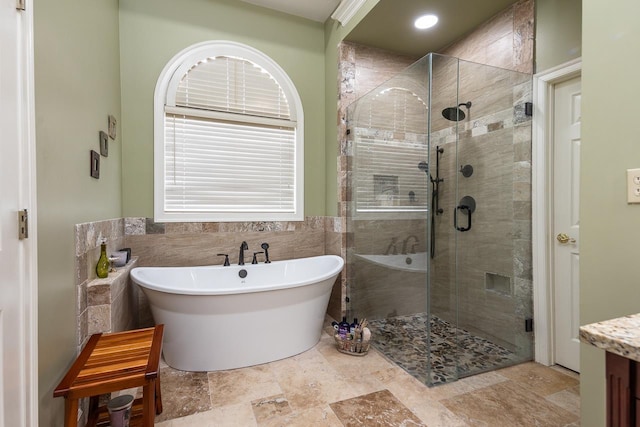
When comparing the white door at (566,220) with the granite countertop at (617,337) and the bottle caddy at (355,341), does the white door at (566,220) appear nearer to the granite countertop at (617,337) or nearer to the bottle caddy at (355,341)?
the bottle caddy at (355,341)

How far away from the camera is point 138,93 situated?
2609 mm

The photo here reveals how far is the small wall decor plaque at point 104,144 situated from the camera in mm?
1992

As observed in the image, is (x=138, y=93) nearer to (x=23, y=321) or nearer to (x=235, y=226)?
(x=235, y=226)

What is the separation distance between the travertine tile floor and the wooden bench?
1.06 ft

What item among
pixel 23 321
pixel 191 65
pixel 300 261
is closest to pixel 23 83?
pixel 23 321

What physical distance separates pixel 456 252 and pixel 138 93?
122 inches

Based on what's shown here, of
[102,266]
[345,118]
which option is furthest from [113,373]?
[345,118]

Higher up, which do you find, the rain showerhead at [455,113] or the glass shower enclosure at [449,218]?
Answer: the rain showerhead at [455,113]

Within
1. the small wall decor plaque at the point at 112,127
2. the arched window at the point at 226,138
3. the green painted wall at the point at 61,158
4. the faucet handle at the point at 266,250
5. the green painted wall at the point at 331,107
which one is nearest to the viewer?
the green painted wall at the point at 61,158

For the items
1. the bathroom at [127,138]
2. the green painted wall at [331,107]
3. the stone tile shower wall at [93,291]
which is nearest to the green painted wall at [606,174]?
the bathroom at [127,138]

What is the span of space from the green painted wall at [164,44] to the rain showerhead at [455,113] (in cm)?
140

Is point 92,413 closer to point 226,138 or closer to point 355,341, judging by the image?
point 355,341

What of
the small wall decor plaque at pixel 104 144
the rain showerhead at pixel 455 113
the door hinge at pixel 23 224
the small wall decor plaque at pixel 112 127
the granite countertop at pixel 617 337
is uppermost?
the rain showerhead at pixel 455 113

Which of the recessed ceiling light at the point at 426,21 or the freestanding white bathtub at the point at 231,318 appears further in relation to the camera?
the recessed ceiling light at the point at 426,21
